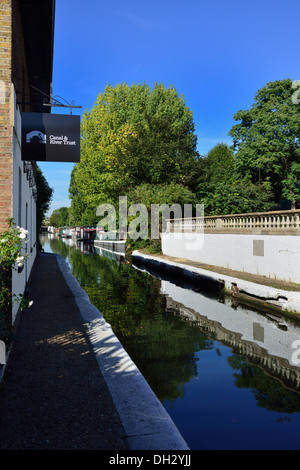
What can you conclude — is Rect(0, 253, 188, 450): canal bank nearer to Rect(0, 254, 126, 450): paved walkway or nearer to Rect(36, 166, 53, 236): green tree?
Rect(0, 254, 126, 450): paved walkway

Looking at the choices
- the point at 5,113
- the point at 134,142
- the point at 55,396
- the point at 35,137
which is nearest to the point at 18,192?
the point at 35,137

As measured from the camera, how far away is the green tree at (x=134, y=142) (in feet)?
92.2

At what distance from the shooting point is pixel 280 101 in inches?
1197

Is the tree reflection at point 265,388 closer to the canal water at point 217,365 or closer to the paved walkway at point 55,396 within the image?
the canal water at point 217,365

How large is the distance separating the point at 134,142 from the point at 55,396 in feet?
87.4

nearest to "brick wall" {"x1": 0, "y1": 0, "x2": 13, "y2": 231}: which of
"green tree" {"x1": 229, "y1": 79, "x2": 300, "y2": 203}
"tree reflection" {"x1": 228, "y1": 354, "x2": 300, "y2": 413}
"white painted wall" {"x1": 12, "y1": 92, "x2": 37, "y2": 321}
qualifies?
"white painted wall" {"x1": 12, "y1": 92, "x2": 37, "y2": 321}

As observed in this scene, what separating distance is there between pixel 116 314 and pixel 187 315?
1936 millimetres

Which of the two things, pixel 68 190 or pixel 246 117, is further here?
pixel 68 190

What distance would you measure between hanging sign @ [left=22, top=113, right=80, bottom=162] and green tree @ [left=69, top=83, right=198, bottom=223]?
20518mm

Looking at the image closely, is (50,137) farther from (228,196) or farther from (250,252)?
(228,196)

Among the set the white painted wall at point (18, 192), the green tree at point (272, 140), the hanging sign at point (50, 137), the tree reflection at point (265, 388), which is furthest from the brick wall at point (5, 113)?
the green tree at point (272, 140)

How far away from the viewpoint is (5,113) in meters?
→ 6.01
